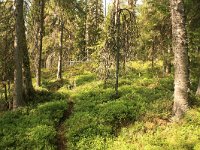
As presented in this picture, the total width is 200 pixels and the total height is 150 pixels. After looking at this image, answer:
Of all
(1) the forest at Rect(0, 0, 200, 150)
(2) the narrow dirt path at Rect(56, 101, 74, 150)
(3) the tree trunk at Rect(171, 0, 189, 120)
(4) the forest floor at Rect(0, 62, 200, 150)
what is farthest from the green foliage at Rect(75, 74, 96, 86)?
(3) the tree trunk at Rect(171, 0, 189, 120)

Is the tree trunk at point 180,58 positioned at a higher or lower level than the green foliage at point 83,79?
higher

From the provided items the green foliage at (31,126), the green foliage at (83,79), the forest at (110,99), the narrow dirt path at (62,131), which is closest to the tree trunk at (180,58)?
the forest at (110,99)

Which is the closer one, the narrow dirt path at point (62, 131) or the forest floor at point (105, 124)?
the forest floor at point (105, 124)

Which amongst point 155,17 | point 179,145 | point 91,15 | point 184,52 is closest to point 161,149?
point 179,145

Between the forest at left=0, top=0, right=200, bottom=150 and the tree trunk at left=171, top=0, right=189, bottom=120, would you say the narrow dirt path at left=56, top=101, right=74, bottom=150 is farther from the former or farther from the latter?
the tree trunk at left=171, top=0, right=189, bottom=120

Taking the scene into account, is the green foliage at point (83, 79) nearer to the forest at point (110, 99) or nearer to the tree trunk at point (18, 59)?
the forest at point (110, 99)

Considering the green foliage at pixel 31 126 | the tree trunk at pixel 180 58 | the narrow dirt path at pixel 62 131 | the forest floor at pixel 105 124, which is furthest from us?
the tree trunk at pixel 180 58

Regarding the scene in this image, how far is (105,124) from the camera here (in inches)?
558

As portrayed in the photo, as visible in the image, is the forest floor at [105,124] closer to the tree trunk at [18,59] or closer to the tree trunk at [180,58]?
the tree trunk at [180,58]

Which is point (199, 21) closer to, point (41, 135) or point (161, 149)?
point (161, 149)

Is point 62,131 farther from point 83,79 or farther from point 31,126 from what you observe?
point 83,79

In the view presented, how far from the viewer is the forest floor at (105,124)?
1240 centimetres

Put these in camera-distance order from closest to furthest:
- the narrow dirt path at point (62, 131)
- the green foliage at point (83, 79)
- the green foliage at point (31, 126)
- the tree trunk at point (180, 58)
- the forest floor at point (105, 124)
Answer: the forest floor at point (105, 124), the green foliage at point (31, 126), the narrow dirt path at point (62, 131), the tree trunk at point (180, 58), the green foliage at point (83, 79)

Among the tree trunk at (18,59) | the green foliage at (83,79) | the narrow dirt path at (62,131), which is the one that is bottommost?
the narrow dirt path at (62,131)
